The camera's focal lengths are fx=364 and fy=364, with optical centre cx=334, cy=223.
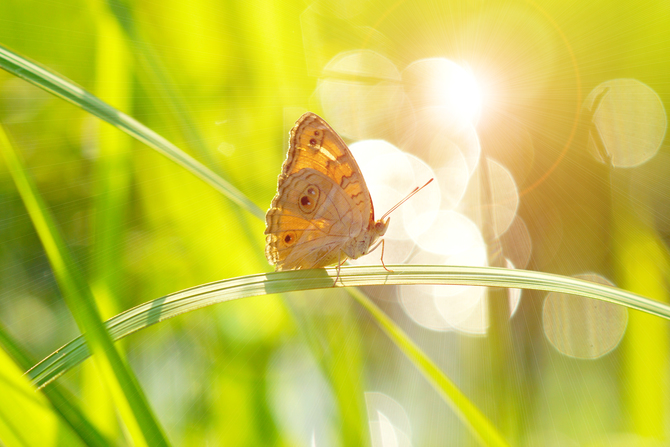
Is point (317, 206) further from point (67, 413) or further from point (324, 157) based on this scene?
point (67, 413)

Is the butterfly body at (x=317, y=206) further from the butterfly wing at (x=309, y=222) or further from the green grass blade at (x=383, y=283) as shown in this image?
the green grass blade at (x=383, y=283)

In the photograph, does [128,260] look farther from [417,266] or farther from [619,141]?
[619,141]

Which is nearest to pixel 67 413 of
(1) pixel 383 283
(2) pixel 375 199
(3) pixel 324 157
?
(1) pixel 383 283

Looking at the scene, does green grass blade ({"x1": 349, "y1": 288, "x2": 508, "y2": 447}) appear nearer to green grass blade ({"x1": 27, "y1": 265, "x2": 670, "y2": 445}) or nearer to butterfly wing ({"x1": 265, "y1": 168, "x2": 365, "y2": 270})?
green grass blade ({"x1": 27, "y1": 265, "x2": 670, "y2": 445})

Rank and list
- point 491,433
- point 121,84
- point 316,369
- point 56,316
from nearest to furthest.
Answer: point 491,433
point 121,84
point 316,369
point 56,316

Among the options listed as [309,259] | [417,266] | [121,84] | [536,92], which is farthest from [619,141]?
[121,84]

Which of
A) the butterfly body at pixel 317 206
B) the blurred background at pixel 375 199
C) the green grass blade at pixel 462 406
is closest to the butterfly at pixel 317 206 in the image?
the butterfly body at pixel 317 206
